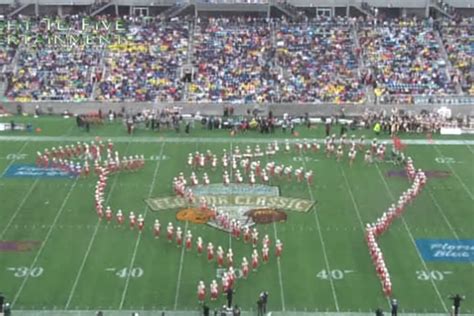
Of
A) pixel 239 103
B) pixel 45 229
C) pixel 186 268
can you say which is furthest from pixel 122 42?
pixel 186 268

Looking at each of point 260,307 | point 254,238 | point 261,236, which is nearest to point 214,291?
point 260,307

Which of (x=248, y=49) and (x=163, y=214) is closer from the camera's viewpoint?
(x=163, y=214)

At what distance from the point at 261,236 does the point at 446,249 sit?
4771mm

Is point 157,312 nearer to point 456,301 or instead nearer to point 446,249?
point 456,301

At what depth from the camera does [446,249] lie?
2434cm

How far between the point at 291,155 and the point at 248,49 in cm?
1385

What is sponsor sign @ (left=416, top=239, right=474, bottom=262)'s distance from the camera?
23703mm

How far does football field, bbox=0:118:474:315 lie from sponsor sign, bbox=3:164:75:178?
0.48 ft

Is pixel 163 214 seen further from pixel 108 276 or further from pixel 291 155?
pixel 291 155

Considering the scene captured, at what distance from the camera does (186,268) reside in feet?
74.9

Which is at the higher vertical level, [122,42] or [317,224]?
[122,42]

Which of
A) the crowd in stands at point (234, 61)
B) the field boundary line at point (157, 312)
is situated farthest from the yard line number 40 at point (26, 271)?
the crowd in stands at point (234, 61)

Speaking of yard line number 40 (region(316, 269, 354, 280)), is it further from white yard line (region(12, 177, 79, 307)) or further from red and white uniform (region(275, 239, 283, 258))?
white yard line (region(12, 177, 79, 307))

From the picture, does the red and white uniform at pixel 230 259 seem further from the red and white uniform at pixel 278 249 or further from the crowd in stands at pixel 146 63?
the crowd in stands at pixel 146 63
